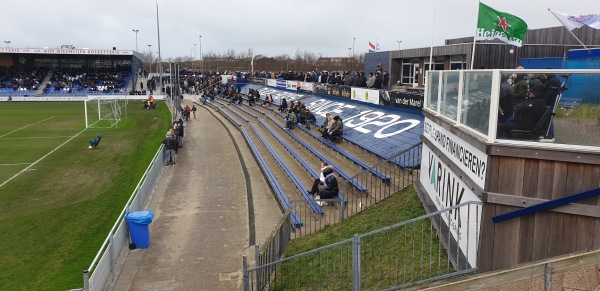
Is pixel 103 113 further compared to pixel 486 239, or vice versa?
pixel 103 113

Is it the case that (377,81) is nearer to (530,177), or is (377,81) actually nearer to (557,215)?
(530,177)

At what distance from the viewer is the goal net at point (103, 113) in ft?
130

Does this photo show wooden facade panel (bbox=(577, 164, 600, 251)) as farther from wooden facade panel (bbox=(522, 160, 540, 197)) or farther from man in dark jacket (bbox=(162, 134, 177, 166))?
man in dark jacket (bbox=(162, 134, 177, 166))

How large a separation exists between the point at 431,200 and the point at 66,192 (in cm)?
1392

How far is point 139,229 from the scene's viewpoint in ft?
39.1

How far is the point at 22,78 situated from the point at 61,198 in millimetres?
68042

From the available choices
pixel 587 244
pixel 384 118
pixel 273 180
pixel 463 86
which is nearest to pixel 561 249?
pixel 587 244

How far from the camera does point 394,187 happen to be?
41.4 ft

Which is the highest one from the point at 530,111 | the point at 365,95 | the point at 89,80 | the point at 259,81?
the point at 530,111

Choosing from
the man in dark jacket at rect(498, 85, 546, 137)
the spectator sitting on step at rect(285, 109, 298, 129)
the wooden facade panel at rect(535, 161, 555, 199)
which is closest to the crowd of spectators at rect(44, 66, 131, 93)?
the spectator sitting on step at rect(285, 109, 298, 129)

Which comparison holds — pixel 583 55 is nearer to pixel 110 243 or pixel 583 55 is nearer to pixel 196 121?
pixel 110 243

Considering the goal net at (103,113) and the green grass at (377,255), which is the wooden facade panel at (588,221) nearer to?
the green grass at (377,255)

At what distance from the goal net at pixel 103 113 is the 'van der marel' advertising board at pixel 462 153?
113 ft

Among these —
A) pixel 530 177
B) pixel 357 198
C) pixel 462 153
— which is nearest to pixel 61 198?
pixel 357 198
